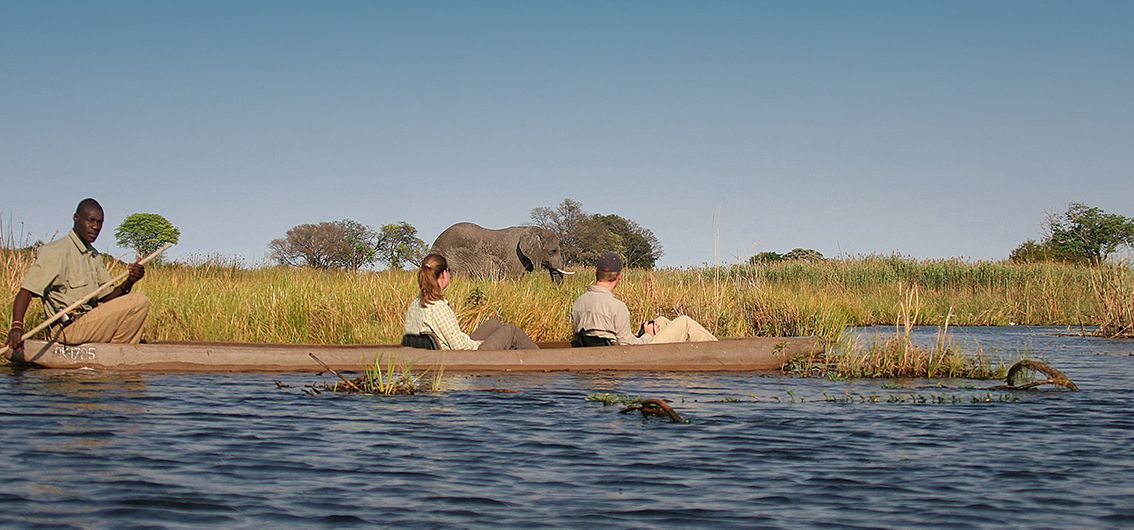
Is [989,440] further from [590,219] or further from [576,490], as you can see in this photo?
[590,219]

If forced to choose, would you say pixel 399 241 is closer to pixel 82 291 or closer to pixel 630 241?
pixel 630 241

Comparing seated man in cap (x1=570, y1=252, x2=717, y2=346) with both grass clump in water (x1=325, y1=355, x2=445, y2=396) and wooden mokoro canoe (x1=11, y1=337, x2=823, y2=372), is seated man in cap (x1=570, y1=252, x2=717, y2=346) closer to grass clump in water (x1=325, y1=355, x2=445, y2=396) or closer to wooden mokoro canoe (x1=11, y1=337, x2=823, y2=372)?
wooden mokoro canoe (x1=11, y1=337, x2=823, y2=372)

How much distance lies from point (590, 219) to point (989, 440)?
4639 cm

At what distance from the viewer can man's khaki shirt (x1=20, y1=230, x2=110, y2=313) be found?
10.6 metres

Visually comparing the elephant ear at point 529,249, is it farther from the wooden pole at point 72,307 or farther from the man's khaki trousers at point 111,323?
the wooden pole at point 72,307

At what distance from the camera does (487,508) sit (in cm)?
559

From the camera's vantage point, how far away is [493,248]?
22.8 metres

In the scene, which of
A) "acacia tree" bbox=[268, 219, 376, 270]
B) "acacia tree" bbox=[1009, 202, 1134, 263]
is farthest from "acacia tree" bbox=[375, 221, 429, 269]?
"acacia tree" bbox=[1009, 202, 1134, 263]

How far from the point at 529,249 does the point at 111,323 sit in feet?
40.3

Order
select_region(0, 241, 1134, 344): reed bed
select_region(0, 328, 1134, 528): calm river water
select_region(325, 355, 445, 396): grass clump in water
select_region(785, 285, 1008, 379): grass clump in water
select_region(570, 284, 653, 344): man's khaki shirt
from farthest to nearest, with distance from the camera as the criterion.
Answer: select_region(0, 241, 1134, 344): reed bed < select_region(570, 284, 653, 344): man's khaki shirt < select_region(785, 285, 1008, 379): grass clump in water < select_region(325, 355, 445, 396): grass clump in water < select_region(0, 328, 1134, 528): calm river water

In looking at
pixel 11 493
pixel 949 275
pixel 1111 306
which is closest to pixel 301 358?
pixel 11 493

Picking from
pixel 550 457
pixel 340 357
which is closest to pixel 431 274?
pixel 340 357

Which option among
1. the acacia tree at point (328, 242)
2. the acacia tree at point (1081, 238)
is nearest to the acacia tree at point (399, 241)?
the acacia tree at point (328, 242)

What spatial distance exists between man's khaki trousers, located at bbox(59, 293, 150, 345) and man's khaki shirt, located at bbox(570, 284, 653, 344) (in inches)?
178
